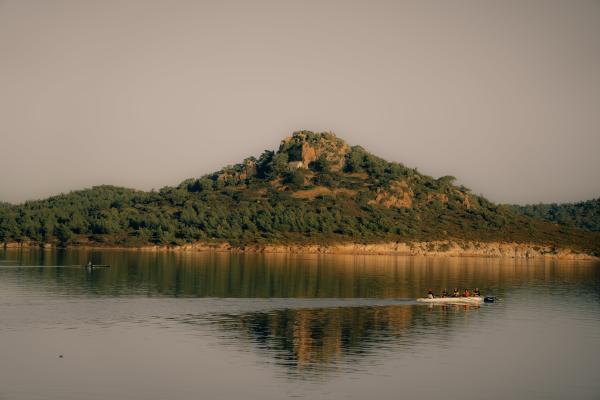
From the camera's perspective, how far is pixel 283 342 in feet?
232

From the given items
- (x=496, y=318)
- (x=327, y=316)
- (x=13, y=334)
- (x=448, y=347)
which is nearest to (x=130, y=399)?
(x=13, y=334)

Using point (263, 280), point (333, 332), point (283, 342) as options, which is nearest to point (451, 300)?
point (333, 332)

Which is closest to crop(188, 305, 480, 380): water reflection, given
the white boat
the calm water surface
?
the calm water surface

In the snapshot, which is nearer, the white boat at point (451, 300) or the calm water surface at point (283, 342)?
the calm water surface at point (283, 342)

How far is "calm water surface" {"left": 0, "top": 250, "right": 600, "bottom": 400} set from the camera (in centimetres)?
5472

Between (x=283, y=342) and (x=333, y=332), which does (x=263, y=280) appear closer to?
(x=333, y=332)

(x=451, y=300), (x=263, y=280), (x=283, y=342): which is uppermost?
(x=263, y=280)

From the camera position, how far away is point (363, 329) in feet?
260

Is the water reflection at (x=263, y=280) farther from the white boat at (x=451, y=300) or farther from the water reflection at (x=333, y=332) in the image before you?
the water reflection at (x=333, y=332)

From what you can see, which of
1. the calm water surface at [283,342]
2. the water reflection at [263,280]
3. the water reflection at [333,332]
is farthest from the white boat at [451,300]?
the water reflection at [263,280]

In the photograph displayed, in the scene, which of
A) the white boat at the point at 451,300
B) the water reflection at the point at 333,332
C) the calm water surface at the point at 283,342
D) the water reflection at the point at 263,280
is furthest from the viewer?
the water reflection at the point at 263,280

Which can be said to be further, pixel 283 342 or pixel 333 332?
pixel 333 332

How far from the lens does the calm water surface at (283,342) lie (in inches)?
2154

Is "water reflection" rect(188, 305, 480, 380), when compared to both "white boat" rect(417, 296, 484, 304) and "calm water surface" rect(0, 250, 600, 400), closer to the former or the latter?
"calm water surface" rect(0, 250, 600, 400)
